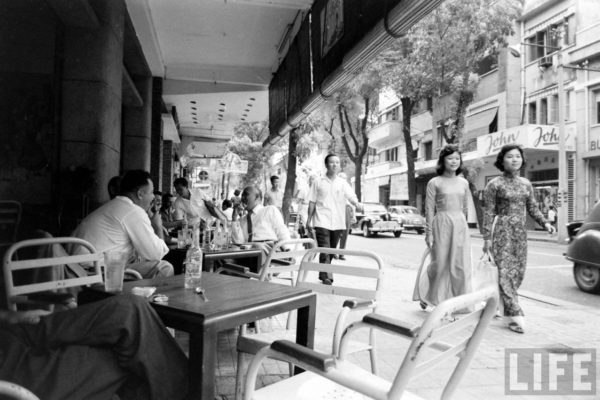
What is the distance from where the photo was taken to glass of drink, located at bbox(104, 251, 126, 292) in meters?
2.25

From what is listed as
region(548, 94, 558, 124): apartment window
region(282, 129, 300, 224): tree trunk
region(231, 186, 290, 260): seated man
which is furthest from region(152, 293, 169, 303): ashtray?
region(548, 94, 558, 124): apartment window

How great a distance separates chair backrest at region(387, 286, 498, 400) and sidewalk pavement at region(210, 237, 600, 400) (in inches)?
61.9

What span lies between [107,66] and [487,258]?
487 cm

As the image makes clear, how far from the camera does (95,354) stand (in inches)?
61.7

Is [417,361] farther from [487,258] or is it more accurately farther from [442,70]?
[442,70]

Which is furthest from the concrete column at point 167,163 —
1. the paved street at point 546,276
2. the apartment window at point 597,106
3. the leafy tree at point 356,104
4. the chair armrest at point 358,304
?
the apartment window at point 597,106

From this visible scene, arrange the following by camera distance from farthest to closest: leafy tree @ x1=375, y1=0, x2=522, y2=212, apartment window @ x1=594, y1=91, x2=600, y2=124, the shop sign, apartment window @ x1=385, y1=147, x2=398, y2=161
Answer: apartment window @ x1=385, y1=147, x2=398, y2=161
the shop sign
apartment window @ x1=594, y1=91, x2=600, y2=124
leafy tree @ x1=375, y1=0, x2=522, y2=212

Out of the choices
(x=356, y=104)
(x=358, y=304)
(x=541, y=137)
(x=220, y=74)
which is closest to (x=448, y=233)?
(x=358, y=304)

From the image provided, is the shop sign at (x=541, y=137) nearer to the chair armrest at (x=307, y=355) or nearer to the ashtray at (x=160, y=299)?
the ashtray at (x=160, y=299)

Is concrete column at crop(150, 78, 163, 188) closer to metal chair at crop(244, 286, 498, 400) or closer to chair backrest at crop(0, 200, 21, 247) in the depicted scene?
chair backrest at crop(0, 200, 21, 247)

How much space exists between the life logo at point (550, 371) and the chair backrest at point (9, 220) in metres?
5.28

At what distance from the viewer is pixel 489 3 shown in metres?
17.6

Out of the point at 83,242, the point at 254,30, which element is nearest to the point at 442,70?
the point at 254,30

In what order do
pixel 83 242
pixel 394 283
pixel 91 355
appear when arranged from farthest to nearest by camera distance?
pixel 394 283 < pixel 83 242 < pixel 91 355
